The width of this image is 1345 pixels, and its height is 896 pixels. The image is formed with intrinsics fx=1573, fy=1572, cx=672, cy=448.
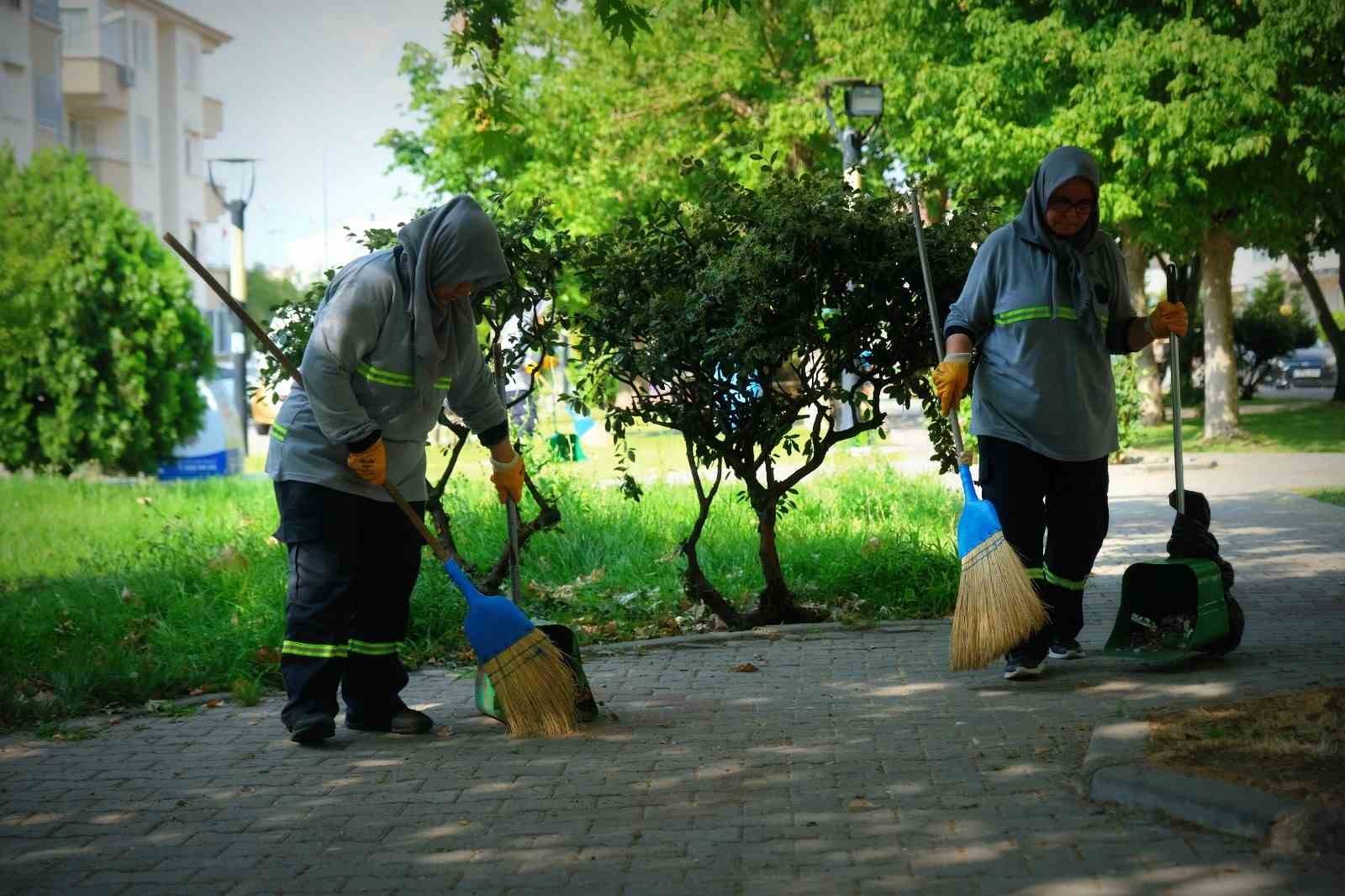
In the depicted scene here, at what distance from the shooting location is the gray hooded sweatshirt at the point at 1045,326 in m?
5.92

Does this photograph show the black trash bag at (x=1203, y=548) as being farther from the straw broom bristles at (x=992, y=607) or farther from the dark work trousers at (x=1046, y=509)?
the straw broom bristles at (x=992, y=607)

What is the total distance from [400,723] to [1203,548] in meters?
3.19

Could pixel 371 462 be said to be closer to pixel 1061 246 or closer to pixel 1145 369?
pixel 1061 246

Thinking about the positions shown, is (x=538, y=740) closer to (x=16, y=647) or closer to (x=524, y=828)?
(x=524, y=828)

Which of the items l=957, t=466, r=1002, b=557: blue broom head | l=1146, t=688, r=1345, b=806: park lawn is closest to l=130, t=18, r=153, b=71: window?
l=957, t=466, r=1002, b=557: blue broom head

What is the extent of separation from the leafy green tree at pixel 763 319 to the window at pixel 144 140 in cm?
4500

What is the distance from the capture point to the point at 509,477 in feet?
19.9

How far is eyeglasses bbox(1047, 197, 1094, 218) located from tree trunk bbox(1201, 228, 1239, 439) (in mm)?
15796

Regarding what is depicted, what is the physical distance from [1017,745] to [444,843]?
192 centimetres

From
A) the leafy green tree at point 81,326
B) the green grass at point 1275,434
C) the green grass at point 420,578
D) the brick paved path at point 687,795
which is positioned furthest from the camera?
the green grass at point 1275,434

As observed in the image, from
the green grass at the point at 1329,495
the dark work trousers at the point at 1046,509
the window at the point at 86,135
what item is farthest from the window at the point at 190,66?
the dark work trousers at the point at 1046,509

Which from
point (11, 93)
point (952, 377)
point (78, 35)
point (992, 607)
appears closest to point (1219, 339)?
point (952, 377)

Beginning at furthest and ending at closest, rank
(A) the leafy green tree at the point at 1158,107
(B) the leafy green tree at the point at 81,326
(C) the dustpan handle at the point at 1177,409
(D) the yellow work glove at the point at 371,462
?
(A) the leafy green tree at the point at 1158,107, (B) the leafy green tree at the point at 81,326, (C) the dustpan handle at the point at 1177,409, (D) the yellow work glove at the point at 371,462

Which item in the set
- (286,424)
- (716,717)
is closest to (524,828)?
(716,717)
